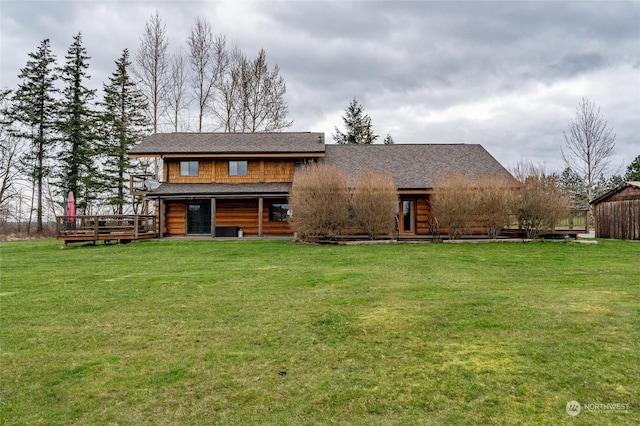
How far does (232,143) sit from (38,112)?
63.2ft

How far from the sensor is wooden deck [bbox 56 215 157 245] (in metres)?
17.1

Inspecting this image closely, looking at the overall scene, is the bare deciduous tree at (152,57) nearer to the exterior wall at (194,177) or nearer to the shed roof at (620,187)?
the exterior wall at (194,177)

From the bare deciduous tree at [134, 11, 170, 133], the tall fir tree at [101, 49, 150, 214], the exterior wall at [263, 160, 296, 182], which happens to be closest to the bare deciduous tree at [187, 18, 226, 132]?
the bare deciduous tree at [134, 11, 170, 133]

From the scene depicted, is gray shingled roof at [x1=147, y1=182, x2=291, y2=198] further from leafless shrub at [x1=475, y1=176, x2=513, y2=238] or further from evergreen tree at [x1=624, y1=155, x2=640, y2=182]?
evergreen tree at [x1=624, y1=155, x2=640, y2=182]

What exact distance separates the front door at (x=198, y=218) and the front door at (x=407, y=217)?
37.2ft

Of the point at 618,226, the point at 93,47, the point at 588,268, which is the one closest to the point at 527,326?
the point at 588,268

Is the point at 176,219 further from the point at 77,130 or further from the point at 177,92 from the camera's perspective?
the point at 77,130

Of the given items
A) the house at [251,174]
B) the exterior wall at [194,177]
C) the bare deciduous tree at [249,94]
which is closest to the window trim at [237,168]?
the house at [251,174]

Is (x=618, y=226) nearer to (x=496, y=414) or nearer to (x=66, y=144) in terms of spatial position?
(x=496, y=414)

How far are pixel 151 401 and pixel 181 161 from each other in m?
21.2

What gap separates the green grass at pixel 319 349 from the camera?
118 inches

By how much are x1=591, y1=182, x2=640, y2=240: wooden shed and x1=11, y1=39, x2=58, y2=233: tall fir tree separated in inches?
1580

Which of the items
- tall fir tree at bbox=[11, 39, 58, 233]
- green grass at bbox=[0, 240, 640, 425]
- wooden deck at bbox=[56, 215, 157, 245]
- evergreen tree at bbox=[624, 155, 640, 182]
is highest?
tall fir tree at bbox=[11, 39, 58, 233]

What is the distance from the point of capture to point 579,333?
4516mm
